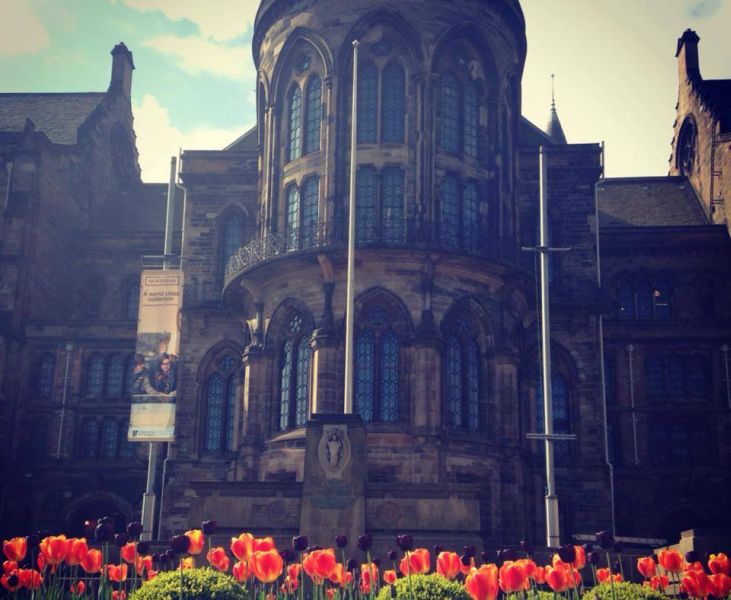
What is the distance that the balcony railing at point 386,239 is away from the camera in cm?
3453

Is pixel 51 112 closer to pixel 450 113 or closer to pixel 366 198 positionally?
pixel 366 198

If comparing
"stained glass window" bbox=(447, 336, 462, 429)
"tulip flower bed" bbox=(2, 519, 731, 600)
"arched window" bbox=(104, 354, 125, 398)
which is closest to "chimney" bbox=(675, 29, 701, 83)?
"stained glass window" bbox=(447, 336, 462, 429)

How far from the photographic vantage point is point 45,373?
4872cm

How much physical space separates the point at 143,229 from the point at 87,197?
3.48 meters

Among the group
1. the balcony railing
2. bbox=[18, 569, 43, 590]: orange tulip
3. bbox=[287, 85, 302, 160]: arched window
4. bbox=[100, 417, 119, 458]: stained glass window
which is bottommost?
bbox=[18, 569, 43, 590]: orange tulip

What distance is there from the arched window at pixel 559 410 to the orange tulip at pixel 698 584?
31036 mm

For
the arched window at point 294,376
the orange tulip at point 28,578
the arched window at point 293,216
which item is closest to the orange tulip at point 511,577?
the orange tulip at point 28,578

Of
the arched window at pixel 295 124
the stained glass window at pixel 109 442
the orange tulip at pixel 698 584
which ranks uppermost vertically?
the arched window at pixel 295 124

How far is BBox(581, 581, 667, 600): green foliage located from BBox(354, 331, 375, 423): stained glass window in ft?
73.8

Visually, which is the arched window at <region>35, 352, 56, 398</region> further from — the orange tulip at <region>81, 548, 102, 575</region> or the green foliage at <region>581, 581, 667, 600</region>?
the green foliage at <region>581, 581, 667, 600</region>

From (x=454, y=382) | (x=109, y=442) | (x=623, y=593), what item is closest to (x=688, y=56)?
(x=454, y=382)

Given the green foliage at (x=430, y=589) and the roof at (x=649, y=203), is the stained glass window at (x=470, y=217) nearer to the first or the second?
the roof at (x=649, y=203)

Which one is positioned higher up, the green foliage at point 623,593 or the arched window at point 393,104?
the arched window at point 393,104

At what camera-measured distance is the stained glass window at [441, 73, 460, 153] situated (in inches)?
1451
